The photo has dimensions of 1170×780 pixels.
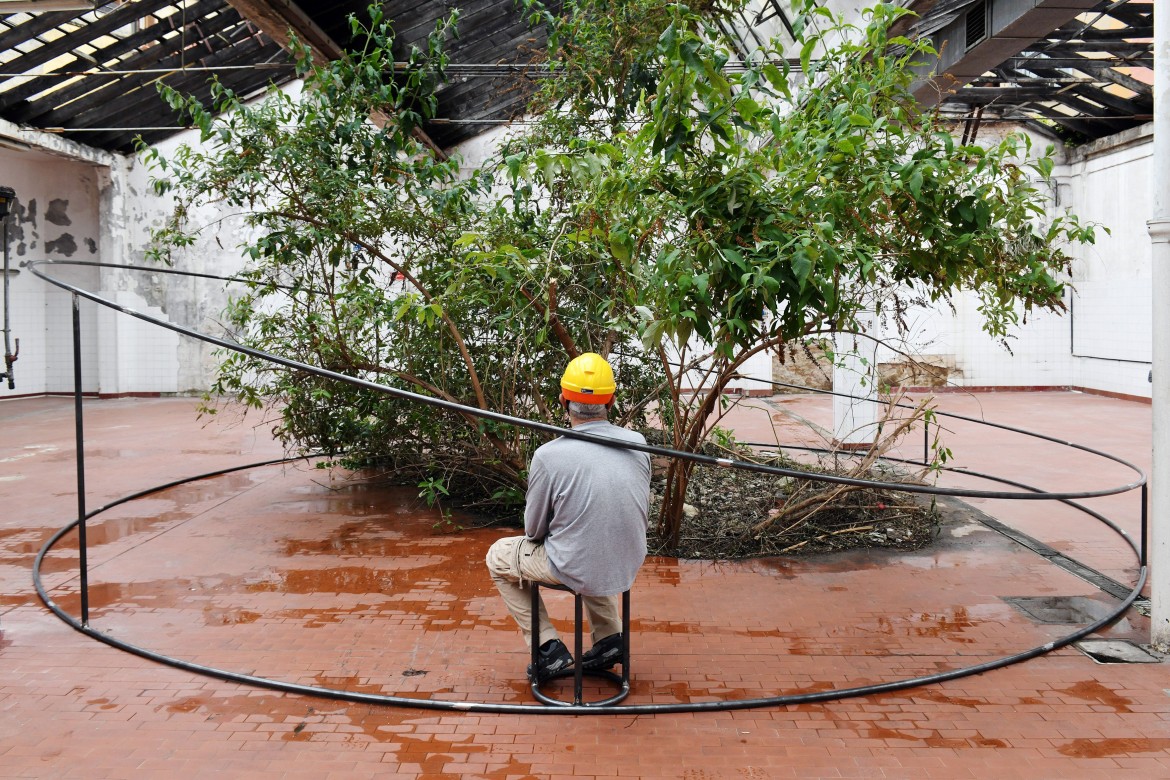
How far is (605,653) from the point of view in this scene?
12.6ft

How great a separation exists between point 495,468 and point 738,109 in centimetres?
366

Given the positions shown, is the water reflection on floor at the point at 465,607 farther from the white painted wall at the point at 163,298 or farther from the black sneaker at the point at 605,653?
the white painted wall at the point at 163,298

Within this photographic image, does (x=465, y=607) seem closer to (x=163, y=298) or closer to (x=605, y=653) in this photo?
(x=605, y=653)

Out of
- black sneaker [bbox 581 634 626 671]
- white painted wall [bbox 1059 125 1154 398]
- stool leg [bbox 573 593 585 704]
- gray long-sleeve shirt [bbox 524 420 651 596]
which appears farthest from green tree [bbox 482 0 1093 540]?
white painted wall [bbox 1059 125 1154 398]

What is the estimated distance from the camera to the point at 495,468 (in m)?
6.73

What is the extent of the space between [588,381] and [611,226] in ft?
4.15

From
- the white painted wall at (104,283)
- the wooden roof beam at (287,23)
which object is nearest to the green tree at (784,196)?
the wooden roof beam at (287,23)

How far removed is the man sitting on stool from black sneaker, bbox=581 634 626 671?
214 mm

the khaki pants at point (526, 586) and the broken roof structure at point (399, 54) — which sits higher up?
the broken roof structure at point (399, 54)

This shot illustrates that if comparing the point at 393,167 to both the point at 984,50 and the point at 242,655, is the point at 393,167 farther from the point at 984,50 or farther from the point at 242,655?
the point at 984,50

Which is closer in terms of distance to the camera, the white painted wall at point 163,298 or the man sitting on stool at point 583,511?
the man sitting on stool at point 583,511

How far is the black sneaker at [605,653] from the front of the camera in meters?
3.84

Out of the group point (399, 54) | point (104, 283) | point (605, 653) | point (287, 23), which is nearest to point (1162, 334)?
point (605, 653)

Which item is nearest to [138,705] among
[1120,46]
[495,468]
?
[495,468]
